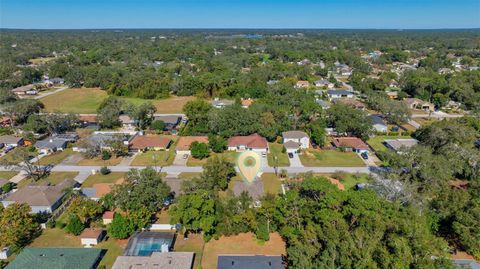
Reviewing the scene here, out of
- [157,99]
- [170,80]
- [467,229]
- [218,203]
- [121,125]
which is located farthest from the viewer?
[170,80]

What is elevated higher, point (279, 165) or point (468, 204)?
point (468, 204)

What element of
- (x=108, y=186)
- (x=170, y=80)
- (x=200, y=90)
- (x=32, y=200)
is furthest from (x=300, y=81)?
(x=32, y=200)

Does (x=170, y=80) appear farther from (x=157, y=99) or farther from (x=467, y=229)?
(x=467, y=229)

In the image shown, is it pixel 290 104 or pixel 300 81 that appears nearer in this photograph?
pixel 290 104

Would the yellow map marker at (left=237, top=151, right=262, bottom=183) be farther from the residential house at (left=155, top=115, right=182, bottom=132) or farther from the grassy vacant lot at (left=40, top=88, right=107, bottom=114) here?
the grassy vacant lot at (left=40, top=88, right=107, bottom=114)

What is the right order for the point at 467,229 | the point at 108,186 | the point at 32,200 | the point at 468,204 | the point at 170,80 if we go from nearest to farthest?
the point at 467,229, the point at 468,204, the point at 32,200, the point at 108,186, the point at 170,80

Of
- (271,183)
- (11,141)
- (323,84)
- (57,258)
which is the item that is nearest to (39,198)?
(57,258)

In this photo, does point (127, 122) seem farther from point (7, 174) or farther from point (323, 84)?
point (323, 84)
